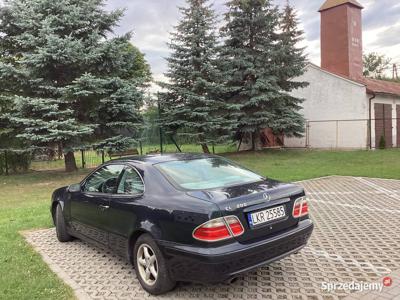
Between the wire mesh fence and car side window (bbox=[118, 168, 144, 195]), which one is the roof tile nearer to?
the wire mesh fence

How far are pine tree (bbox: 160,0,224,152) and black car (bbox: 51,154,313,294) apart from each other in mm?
13251

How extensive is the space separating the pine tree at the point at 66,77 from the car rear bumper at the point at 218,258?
9.92 meters

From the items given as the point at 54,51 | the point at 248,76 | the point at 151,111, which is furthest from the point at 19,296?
the point at 248,76

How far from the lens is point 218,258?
329 cm

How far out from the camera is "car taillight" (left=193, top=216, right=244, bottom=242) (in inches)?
132

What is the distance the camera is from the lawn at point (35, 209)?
13.6 feet

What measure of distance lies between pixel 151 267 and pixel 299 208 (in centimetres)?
174

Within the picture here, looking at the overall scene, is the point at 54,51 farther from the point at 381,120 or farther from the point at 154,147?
the point at 381,120

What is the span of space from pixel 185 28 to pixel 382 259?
16.2 m

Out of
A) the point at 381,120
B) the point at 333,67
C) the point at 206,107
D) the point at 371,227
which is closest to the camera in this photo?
the point at 371,227

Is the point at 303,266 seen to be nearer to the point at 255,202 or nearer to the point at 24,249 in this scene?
the point at 255,202

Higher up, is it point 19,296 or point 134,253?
point 134,253

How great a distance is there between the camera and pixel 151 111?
19250 mm

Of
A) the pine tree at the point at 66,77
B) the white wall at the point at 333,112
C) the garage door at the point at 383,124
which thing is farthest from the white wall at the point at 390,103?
the pine tree at the point at 66,77
